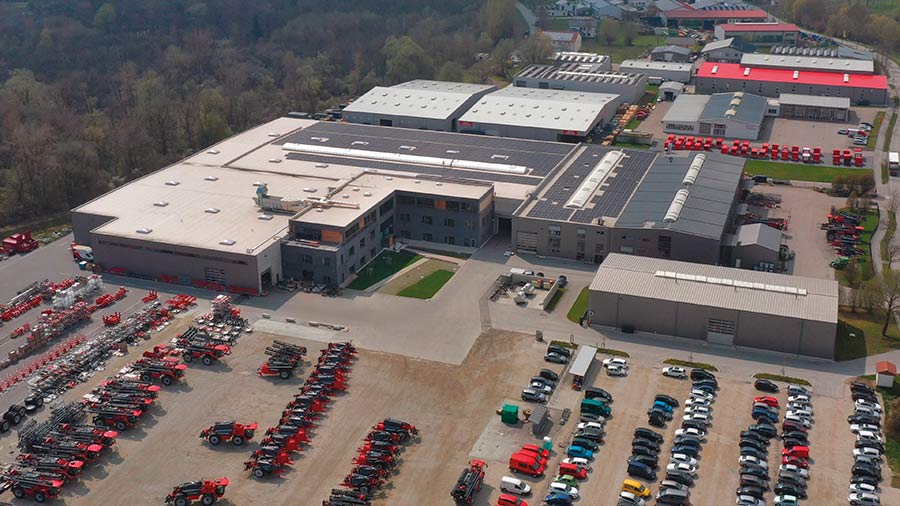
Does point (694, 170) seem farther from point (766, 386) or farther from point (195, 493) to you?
point (195, 493)

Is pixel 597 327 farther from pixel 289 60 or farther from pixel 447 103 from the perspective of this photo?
pixel 289 60

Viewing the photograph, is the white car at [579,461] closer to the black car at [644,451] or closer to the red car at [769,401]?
the black car at [644,451]

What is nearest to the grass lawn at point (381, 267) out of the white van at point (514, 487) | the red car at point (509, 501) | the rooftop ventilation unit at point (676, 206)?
the rooftop ventilation unit at point (676, 206)

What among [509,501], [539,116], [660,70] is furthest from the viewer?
[660,70]

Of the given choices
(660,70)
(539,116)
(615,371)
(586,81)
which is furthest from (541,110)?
(615,371)

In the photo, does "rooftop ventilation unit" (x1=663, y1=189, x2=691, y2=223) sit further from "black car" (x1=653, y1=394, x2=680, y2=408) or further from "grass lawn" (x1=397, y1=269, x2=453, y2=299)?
"black car" (x1=653, y1=394, x2=680, y2=408)

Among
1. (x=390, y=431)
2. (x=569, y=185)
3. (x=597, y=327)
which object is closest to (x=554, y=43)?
(x=569, y=185)

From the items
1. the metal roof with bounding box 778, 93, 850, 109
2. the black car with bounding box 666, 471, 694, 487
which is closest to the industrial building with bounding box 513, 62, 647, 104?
the metal roof with bounding box 778, 93, 850, 109
